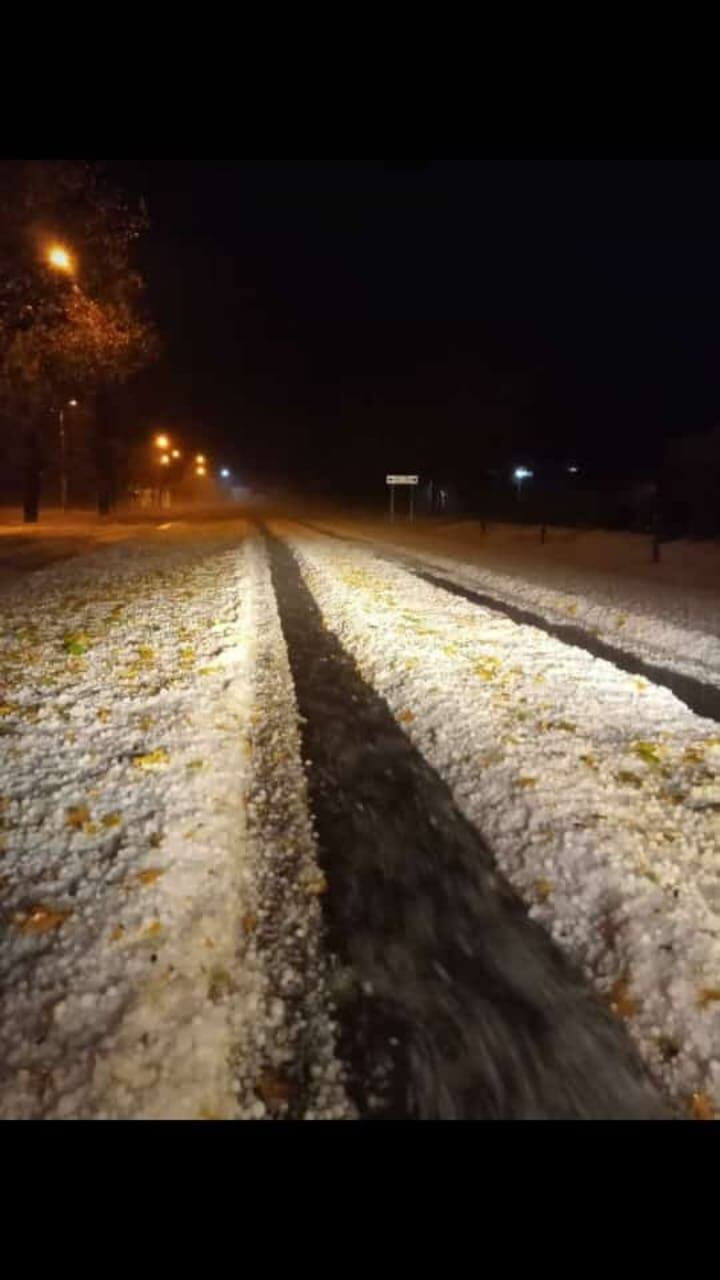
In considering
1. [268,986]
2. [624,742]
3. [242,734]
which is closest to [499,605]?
[624,742]

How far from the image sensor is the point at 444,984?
2848mm

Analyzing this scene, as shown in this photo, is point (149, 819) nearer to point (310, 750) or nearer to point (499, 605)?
point (310, 750)

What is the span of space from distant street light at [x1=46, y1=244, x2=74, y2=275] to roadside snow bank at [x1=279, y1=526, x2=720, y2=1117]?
1043cm

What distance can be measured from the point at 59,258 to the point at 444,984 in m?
14.8

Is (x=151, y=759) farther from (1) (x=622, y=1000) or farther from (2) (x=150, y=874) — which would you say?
(1) (x=622, y=1000)

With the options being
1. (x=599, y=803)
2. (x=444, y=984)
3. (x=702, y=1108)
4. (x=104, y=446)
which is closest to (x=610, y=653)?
(x=599, y=803)

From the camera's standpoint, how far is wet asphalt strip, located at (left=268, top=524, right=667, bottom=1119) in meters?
2.32

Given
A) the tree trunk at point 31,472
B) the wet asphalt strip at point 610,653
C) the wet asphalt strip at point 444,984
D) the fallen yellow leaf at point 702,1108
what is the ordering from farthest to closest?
the tree trunk at point 31,472, the wet asphalt strip at point 610,653, the wet asphalt strip at point 444,984, the fallen yellow leaf at point 702,1108

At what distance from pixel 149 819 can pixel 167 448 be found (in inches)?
2941

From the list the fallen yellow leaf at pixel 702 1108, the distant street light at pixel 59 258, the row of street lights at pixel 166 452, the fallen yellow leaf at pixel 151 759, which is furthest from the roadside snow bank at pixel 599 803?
the row of street lights at pixel 166 452

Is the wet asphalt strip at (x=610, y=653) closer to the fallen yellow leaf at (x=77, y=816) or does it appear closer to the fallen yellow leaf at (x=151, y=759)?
the fallen yellow leaf at (x=151, y=759)

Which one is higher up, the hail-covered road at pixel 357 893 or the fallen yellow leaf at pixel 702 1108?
the hail-covered road at pixel 357 893

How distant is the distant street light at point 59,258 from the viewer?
1277 centimetres

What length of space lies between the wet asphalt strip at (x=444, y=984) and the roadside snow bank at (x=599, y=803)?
0.15m
